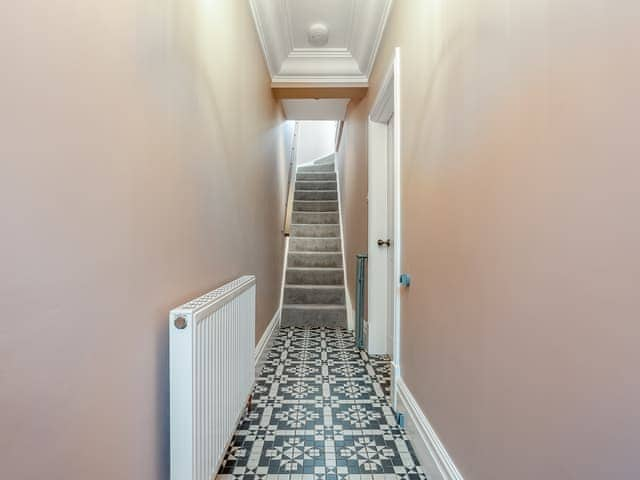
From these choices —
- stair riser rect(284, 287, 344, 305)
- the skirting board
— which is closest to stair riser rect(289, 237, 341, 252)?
stair riser rect(284, 287, 344, 305)

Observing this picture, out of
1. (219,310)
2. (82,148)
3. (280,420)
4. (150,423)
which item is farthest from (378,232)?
Result: (82,148)

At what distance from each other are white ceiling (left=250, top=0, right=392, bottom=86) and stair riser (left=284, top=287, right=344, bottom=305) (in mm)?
2201

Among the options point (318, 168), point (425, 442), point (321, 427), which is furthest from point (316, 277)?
point (318, 168)

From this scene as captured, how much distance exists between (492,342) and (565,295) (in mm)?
329

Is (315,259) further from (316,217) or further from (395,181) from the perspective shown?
(395,181)

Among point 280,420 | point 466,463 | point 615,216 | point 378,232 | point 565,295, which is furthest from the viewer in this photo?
point 378,232

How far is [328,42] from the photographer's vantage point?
2941 millimetres

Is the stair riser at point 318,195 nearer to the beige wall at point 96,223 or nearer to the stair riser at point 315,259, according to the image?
the stair riser at point 315,259

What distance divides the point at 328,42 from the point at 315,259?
2.58 m

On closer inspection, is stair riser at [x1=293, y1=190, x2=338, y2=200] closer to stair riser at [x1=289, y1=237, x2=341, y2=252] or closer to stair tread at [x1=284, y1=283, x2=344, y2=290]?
stair riser at [x1=289, y1=237, x2=341, y2=252]

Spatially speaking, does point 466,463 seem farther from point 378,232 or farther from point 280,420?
point 378,232

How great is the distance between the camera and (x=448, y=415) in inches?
50.0

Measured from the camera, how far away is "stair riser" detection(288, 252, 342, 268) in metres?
4.60

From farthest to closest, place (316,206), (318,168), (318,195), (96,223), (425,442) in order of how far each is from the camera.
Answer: (318,168) < (318,195) < (316,206) < (425,442) < (96,223)
